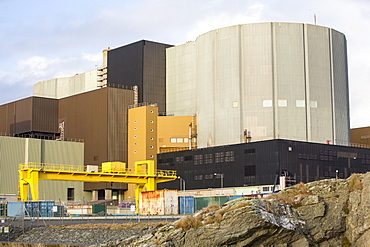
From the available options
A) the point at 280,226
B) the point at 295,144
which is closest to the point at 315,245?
the point at 280,226

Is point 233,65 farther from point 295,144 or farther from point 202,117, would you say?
point 295,144

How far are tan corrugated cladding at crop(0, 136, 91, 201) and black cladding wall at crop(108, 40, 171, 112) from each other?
17347mm

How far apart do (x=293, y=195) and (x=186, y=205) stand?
159 feet

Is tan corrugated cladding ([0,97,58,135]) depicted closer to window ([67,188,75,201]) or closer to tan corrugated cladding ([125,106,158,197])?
window ([67,188,75,201])

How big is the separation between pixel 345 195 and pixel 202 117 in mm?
84773

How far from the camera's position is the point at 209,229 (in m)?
27.6

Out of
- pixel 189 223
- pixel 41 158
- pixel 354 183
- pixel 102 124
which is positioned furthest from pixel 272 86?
pixel 189 223

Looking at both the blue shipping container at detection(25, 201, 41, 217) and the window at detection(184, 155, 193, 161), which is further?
the window at detection(184, 155, 193, 161)

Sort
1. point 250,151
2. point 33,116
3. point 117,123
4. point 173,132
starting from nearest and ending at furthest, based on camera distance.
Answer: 1. point 250,151
2. point 173,132
3. point 117,123
4. point 33,116

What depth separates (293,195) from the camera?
29500 mm

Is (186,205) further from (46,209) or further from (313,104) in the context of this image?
(313,104)

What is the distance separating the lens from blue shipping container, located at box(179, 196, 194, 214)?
2997 inches

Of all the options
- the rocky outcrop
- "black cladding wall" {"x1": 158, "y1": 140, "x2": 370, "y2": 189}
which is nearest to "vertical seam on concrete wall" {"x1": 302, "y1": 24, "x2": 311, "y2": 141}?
"black cladding wall" {"x1": 158, "y1": 140, "x2": 370, "y2": 189}

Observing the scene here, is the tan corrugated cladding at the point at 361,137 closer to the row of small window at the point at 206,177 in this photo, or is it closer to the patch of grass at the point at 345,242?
the row of small window at the point at 206,177
